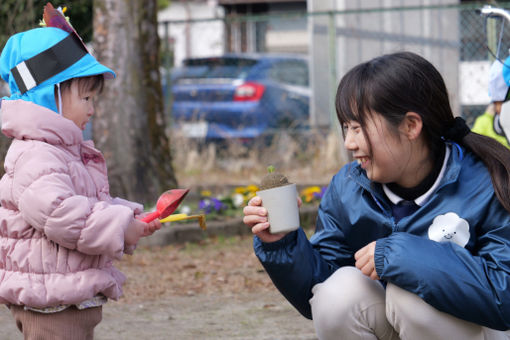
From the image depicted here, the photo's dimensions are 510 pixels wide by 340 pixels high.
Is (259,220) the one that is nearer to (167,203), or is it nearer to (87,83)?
(167,203)

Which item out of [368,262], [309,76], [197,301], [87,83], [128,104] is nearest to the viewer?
[368,262]

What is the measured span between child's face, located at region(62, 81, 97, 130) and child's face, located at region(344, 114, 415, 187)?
0.92 meters

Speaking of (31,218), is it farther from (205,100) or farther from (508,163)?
(205,100)

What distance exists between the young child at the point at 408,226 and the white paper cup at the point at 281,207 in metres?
0.04

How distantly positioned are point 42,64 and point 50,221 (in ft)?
1.93

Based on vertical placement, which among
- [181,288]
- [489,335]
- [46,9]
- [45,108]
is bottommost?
[181,288]

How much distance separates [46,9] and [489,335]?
1.85 metres

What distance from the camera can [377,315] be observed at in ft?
8.37

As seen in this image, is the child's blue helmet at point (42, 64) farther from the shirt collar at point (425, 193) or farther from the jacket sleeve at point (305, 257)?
the shirt collar at point (425, 193)

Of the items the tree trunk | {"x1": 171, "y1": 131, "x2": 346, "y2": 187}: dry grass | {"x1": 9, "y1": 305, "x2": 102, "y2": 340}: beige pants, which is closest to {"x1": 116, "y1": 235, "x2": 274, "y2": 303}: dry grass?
the tree trunk

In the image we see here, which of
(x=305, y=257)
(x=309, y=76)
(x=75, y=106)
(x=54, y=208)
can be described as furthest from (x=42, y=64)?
(x=309, y=76)

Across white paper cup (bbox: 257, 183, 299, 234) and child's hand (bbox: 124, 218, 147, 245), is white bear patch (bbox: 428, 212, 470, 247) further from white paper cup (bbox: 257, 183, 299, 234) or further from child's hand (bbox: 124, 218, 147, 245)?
child's hand (bbox: 124, 218, 147, 245)

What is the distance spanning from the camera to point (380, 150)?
8.11ft

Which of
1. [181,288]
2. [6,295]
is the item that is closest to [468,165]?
[6,295]
